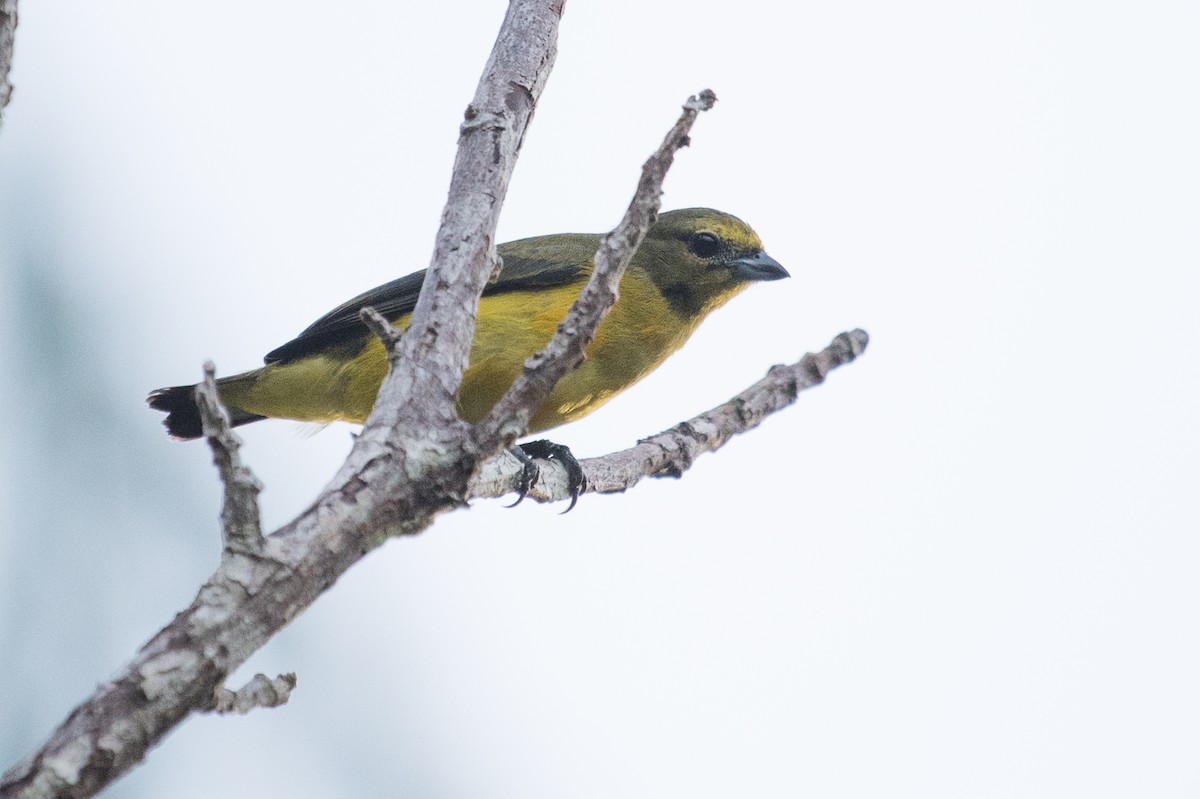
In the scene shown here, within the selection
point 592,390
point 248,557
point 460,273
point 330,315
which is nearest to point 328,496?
point 248,557

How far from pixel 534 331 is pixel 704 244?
1624mm

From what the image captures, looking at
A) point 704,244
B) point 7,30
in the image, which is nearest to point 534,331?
point 704,244

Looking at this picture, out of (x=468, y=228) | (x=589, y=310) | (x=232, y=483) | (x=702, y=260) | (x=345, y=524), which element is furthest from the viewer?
(x=702, y=260)

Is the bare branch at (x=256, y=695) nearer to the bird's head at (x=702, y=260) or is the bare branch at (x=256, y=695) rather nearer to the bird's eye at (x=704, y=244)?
the bird's head at (x=702, y=260)

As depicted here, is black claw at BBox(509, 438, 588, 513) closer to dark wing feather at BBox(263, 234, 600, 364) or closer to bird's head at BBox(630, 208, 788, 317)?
dark wing feather at BBox(263, 234, 600, 364)

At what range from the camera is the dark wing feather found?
5.95 metres

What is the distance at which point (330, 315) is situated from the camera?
19.9ft

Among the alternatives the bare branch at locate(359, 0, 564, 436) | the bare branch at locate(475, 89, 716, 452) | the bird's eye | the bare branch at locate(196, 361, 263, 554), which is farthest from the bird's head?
the bare branch at locate(196, 361, 263, 554)

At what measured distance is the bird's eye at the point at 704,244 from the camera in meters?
6.71

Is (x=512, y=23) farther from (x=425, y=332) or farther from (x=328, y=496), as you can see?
(x=328, y=496)

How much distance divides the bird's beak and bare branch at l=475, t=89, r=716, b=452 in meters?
4.03

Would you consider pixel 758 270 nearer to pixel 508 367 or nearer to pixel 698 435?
pixel 508 367

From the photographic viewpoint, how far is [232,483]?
2.06m

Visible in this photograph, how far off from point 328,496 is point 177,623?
0.40 metres
